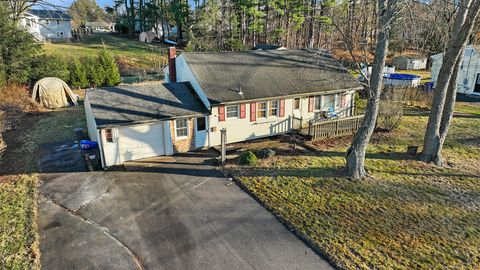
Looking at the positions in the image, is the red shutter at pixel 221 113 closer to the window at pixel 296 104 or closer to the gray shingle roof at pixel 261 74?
the gray shingle roof at pixel 261 74

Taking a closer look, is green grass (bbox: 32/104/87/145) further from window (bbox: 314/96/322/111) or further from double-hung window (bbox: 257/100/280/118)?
window (bbox: 314/96/322/111)

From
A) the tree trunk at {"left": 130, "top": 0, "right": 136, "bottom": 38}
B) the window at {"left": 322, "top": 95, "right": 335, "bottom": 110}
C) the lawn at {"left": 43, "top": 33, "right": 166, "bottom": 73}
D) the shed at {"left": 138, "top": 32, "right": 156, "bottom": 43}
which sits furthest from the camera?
the tree trunk at {"left": 130, "top": 0, "right": 136, "bottom": 38}

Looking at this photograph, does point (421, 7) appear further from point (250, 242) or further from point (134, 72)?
point (134, 72)

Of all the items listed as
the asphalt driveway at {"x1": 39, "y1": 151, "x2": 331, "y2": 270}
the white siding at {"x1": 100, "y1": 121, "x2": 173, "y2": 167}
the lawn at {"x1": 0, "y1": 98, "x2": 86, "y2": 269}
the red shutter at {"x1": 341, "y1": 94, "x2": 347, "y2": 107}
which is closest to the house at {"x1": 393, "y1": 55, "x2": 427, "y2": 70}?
the red shutter at {"x1": 341, "y1": 94, "x2": 347, "y2": 107}

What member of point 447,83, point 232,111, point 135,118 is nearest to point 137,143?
point 135,118

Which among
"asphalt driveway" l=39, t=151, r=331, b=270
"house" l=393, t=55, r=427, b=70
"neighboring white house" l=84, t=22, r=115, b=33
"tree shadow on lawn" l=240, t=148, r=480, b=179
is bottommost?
"asphalt driveway" l=39, t=151, r=331, b=270

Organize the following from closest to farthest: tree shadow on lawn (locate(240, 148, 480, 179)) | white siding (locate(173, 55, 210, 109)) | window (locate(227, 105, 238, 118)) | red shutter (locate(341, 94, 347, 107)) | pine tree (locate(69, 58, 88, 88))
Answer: tree shadow on lawn (locate(240, 148, 480, 179)), white siding (locate(173, 55, 210, 109)), window (locate(227, 105, 238, 118)), red shutter (locate(341, 94, 347, 107)), pine tree (locate(69, 58, 88, 88))
